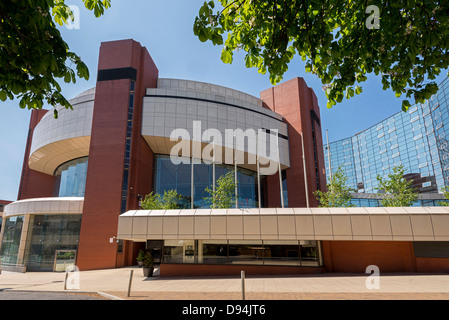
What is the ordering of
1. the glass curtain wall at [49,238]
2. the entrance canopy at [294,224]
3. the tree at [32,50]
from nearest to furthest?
1. the tree at [32,50]
2. the entrance canopy at [294,224]
3. the glass curtain wall at [49,238]

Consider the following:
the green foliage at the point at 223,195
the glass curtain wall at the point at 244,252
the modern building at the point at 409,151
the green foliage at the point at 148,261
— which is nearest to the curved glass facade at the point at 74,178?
the green foliage at the point at 223,195

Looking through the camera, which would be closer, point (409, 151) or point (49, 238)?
point (49, 238)

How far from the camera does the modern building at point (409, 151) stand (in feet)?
214

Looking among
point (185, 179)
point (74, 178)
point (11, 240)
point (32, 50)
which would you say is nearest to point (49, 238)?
point (11, 240)

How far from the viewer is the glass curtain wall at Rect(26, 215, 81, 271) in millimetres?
28547

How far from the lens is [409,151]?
82.3 metres

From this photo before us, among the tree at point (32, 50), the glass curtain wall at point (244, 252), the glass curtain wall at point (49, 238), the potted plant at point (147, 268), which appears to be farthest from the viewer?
the glass curtain wall at point (49, 238)

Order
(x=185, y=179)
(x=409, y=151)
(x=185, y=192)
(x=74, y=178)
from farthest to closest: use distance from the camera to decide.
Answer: (x=409, y=151), (x=74, y=178), (x=185, y=179), (x=185, y=192)

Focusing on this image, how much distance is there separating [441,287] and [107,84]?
33314 millimetres

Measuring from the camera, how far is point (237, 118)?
37.7 meters

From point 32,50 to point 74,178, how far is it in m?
36.2

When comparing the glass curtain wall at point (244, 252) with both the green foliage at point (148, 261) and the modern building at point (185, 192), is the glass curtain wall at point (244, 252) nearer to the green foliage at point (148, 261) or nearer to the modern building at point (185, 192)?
the modern building at point (185, 192)

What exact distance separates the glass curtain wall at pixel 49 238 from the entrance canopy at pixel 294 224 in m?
14.3

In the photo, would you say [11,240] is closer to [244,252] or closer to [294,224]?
[244,252]
